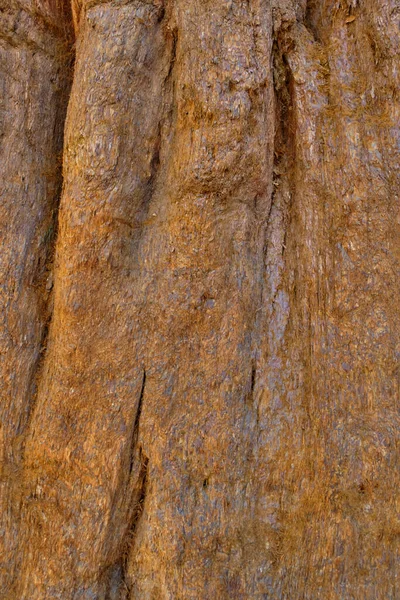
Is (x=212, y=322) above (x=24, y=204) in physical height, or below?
below

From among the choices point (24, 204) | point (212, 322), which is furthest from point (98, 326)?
point (24, 204)

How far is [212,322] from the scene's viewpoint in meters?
Answer: 3.03

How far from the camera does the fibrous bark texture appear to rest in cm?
291

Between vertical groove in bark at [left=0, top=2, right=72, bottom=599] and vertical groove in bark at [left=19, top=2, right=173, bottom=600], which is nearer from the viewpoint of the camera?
vertical groove in bark at [left=19, top=2, right=173, bottom=600]

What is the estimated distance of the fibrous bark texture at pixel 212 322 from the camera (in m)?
2.91

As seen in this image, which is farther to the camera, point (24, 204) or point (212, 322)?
point (24, 204)

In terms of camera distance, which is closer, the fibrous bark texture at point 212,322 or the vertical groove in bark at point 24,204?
the fibrous bark texture at point 212,322

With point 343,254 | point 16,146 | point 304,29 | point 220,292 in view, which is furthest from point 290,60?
point 16,146

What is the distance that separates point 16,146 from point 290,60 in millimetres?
1581

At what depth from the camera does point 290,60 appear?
3.16 meters

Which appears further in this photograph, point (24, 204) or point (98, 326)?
point (24, 204)

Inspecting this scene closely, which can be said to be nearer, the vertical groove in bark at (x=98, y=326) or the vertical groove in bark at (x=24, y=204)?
the vertical groove in bark at (x=98, y=326)

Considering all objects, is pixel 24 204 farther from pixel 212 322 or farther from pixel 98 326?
pixel 212 322

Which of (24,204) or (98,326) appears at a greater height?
(24,204)
